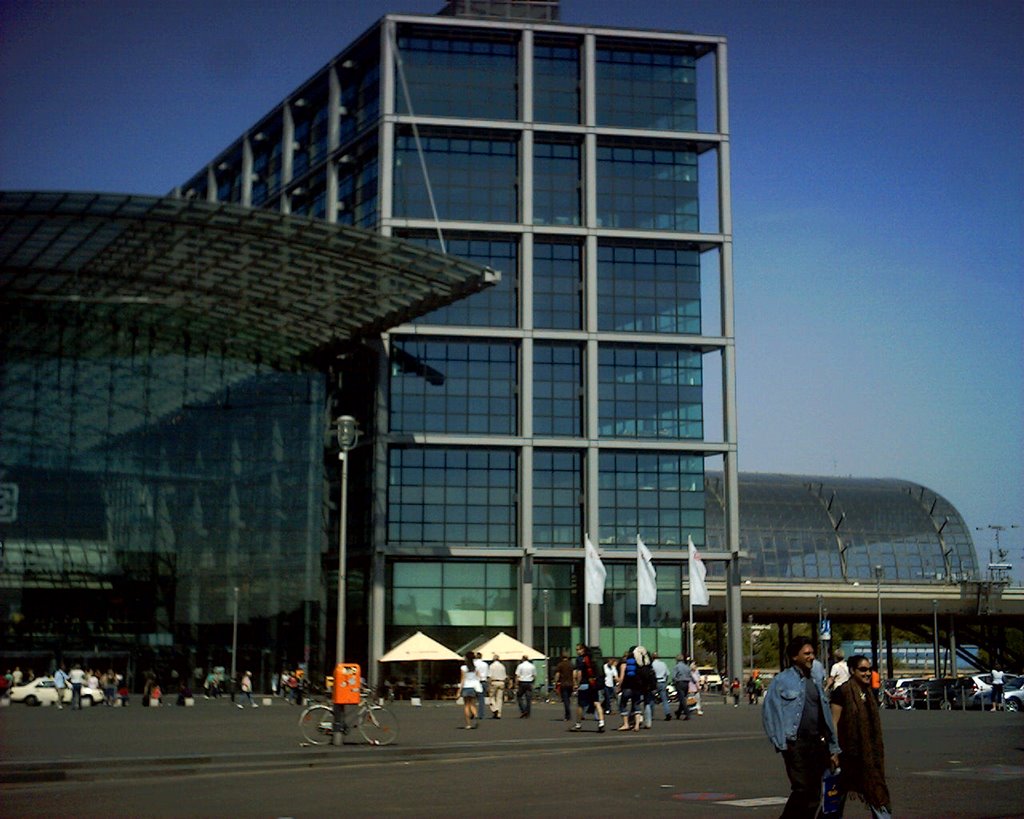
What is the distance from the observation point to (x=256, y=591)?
61750 mm

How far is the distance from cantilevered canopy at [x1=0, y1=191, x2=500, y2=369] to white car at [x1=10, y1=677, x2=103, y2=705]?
1539 cm

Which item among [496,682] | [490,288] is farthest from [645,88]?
[496,682]

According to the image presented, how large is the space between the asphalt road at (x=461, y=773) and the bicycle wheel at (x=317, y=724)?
431mm

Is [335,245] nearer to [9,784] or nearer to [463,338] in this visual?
[463,338]

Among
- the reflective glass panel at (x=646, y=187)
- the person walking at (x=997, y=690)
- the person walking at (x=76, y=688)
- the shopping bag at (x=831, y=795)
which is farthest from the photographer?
the reflective glass panel at (x=646, y=187)

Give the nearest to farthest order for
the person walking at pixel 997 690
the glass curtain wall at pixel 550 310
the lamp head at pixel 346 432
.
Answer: the lamp head at pixel 346 432 < the person walking at pixel 997 690 < the glass curtain wall at pixel 550 310

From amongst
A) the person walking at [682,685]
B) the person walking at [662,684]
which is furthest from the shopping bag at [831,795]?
the person walking at [682,685]

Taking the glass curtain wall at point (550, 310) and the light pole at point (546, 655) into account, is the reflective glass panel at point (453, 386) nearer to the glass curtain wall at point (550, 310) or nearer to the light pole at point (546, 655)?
the glass curtain wall at point (550, 310)

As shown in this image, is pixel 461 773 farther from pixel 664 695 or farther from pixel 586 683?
pixel 664 695

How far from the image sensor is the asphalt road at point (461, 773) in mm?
15016

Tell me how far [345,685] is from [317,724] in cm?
113

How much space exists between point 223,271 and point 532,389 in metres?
15.8

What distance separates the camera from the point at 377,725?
1017 inches

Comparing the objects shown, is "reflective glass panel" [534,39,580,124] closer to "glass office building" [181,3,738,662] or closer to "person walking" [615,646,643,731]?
"glass office building" [181,3,738,662]
